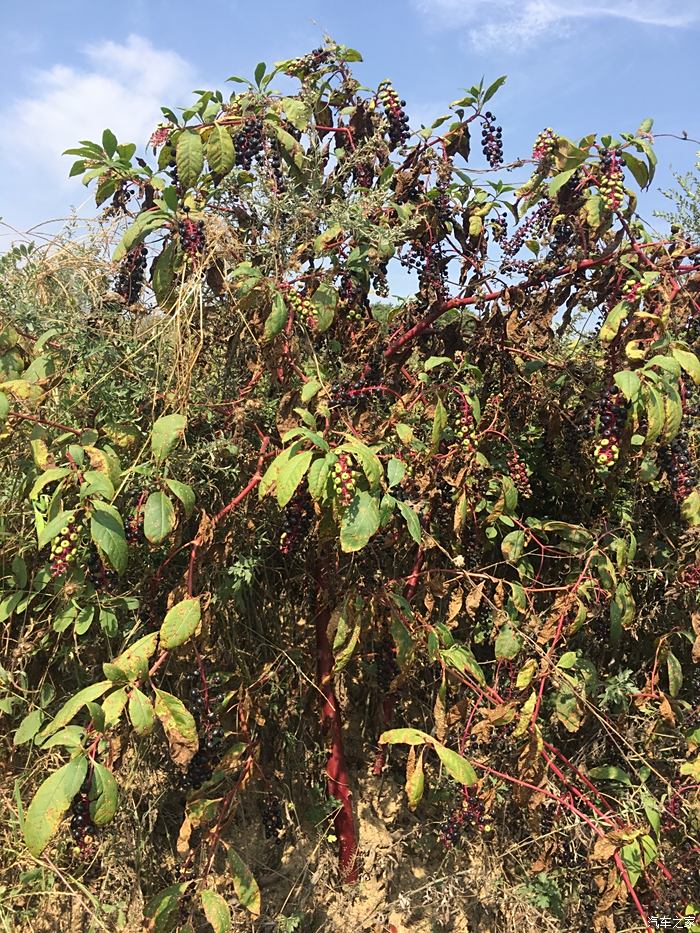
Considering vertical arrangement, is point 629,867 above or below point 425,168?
below

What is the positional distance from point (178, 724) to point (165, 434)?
679 mm

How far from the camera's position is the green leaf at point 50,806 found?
4.60 ft

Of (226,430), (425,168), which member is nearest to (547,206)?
(425,168)

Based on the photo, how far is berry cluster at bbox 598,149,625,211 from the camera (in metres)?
2.11

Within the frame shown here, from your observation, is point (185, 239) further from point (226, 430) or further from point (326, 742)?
point (326, 742)

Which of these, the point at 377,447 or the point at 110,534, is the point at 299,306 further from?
the point at 110,534

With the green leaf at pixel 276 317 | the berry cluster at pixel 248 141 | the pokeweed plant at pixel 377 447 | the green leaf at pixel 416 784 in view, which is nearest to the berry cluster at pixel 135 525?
the pokeweed plant at pixel 377 447

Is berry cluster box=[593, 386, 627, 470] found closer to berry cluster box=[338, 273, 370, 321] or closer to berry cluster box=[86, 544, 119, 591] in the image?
berry cluster box=[338, 273, 370, 321]

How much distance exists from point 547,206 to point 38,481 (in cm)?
172

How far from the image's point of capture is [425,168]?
233 cm

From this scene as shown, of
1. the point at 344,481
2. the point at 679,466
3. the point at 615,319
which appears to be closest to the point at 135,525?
the point at 344,481

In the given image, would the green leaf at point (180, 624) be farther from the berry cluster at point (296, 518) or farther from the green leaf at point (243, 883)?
the green leaf at point (243, 883)

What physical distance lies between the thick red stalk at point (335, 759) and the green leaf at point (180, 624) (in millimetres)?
568

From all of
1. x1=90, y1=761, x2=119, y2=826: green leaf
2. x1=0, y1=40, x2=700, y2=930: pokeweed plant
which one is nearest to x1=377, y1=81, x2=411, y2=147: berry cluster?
x1=0, y1=40, x2=700, y2=930: pokeweed plant
